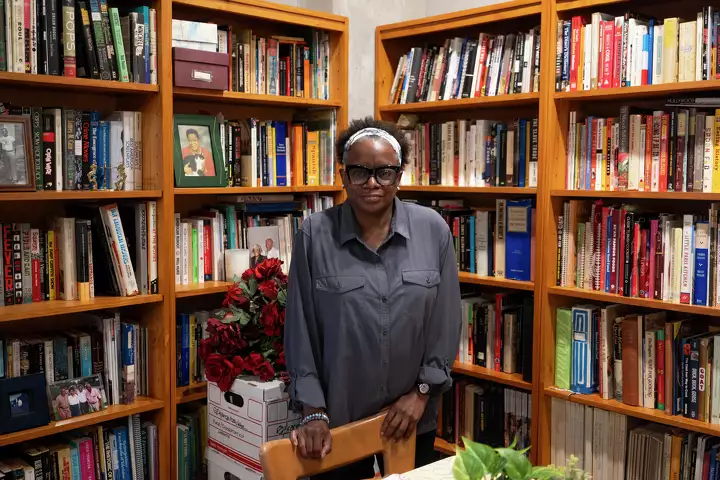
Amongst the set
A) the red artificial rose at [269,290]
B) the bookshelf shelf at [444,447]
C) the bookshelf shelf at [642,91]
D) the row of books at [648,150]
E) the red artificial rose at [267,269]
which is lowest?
the bookshelf shelf at [444,447]

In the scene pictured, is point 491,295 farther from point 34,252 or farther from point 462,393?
point 34,252

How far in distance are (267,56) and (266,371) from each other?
52.1 inches

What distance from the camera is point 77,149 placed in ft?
7.97

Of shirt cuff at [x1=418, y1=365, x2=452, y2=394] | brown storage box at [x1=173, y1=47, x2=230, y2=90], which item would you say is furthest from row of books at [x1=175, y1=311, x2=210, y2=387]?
shirt cuff at [x1=418, y1=365, x2=452, y2=394]

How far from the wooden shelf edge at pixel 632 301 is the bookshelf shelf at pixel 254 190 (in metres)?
1.05

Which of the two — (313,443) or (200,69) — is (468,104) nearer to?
(200,69)

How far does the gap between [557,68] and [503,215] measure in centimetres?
60

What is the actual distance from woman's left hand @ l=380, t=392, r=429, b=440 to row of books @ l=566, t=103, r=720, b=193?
108cm

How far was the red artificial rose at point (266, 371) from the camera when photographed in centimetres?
239

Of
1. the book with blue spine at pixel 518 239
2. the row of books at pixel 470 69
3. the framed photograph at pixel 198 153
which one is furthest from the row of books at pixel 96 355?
the row of books at pixel 470 69

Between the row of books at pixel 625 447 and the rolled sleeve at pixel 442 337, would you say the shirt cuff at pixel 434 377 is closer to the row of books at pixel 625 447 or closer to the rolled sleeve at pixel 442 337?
the rolled sleeve at pixel 442 337

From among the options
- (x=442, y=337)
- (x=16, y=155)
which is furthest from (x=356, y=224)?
(x=16, y=155)

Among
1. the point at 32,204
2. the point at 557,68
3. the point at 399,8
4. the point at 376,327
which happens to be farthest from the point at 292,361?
the point at 399,8

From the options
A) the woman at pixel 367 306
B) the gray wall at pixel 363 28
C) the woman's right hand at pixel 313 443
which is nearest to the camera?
the woman's right hand at pixel 313 443
